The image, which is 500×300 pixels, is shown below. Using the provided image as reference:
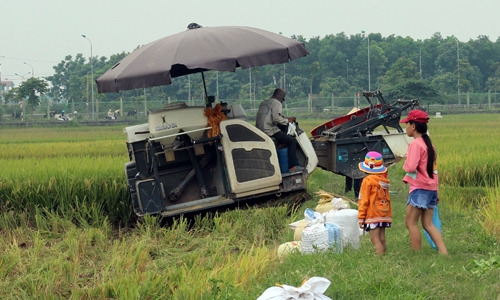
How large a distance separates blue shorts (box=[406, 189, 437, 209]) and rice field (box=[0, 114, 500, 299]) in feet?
1.65

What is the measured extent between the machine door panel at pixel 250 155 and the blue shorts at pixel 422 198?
2936mm

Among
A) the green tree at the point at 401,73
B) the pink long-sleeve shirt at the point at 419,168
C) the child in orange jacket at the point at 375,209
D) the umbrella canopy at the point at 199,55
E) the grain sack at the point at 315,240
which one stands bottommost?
the grain sack at the point at 315,240

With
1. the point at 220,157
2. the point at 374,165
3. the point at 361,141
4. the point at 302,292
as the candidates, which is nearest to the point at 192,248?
the point at 220,157

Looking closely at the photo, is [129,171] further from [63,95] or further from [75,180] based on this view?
[63,95]

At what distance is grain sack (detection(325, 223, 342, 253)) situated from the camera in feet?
18.8

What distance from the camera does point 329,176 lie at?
45.1 ft

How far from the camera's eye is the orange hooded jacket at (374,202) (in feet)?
18.3

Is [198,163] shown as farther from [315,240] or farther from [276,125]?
[315,240]

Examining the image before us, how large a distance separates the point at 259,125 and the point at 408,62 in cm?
5510

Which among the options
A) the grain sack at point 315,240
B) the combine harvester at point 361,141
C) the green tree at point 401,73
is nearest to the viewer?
the grain sack at point 315,240

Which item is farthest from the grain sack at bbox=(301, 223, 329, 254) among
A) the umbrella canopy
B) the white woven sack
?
the umbrella canopy

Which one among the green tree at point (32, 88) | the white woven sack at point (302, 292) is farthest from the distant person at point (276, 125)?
the green tree at point (32, 88)

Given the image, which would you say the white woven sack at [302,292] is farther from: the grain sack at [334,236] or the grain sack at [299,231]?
the grain sack at [299,231]

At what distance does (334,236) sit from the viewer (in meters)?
5.78
